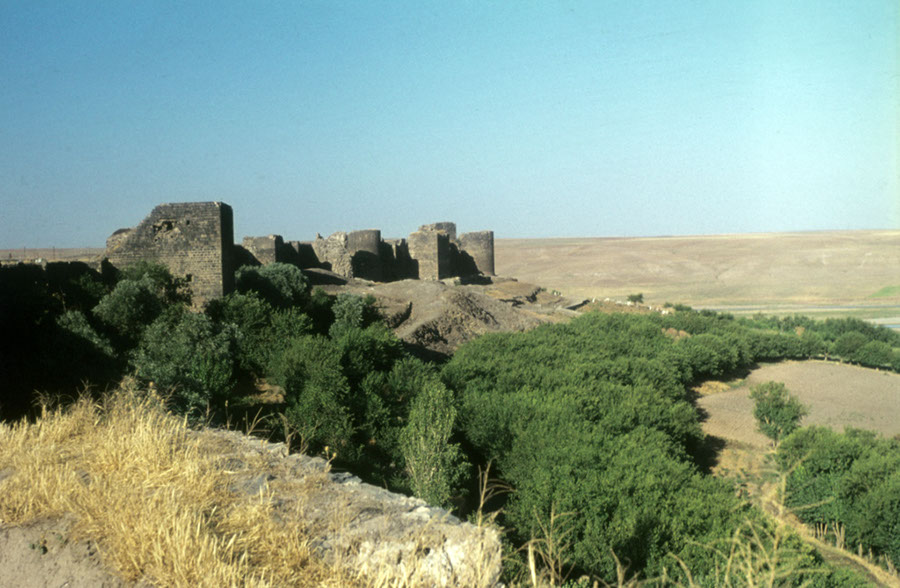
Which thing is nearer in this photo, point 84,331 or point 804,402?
point 84,331

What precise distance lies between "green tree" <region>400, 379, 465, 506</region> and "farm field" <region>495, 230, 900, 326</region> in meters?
41.8

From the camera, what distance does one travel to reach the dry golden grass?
322 cm

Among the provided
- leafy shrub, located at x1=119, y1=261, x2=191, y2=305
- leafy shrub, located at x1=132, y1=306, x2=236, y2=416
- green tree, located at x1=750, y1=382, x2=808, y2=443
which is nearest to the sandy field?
green tree, located at x1=750, y1=382, x2=808, y2=443

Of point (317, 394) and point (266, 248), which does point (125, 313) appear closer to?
point (317, 394)

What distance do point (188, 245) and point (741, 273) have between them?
2854 inches

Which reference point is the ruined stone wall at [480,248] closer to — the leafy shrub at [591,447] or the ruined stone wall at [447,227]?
the ruined stone wall at [447,227]

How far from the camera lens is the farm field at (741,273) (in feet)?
178

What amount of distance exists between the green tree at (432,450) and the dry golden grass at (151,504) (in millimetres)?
3905

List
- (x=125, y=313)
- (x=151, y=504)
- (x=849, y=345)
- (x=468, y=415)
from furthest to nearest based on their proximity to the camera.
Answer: (x=849, y=345) → (x=125, y=313) → (x=468, y=415) → (x=151, y=504)

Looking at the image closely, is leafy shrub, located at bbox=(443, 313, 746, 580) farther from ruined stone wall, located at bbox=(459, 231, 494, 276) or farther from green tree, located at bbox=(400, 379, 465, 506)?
ruined stone wall, located at bbox=(459, 231, 494, 276)

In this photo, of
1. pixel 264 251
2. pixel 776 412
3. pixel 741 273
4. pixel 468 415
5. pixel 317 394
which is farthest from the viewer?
pixel 741 273

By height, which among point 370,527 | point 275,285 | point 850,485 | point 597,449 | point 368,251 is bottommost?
point 850,485

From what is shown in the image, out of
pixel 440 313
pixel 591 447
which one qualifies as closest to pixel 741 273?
pixel 440 313

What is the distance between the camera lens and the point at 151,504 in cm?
361
